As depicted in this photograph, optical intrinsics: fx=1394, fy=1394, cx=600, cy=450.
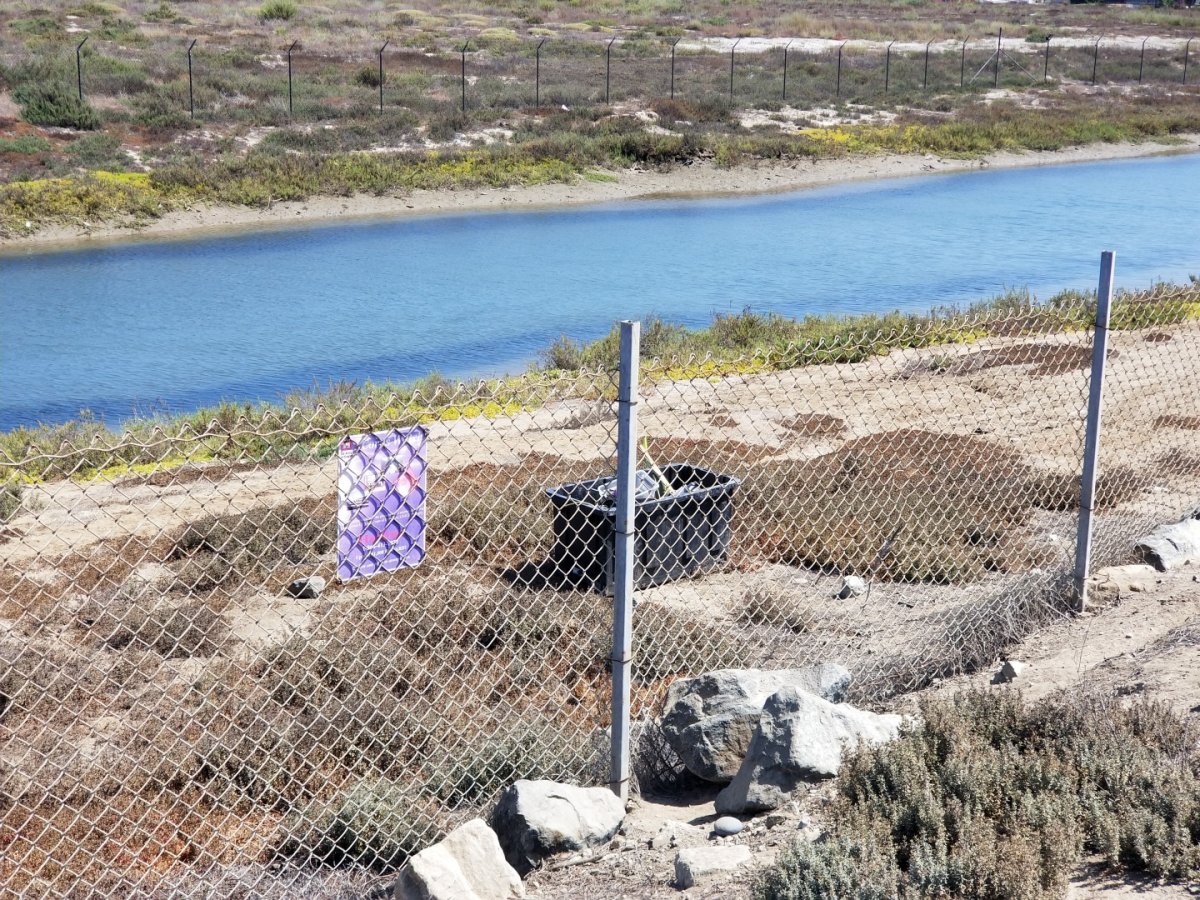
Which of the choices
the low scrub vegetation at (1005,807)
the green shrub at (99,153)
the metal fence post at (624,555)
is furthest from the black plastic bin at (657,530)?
the green shrub at (99,153)

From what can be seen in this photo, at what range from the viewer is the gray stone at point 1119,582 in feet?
27.0

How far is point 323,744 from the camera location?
657 cm

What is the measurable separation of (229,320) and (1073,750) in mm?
18709

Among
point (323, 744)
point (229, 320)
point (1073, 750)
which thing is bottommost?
point (229, 320)

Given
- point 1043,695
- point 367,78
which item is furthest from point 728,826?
point 367,78

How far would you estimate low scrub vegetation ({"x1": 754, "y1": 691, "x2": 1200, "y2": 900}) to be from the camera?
424cm

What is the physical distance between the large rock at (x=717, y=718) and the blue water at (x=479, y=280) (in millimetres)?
11943

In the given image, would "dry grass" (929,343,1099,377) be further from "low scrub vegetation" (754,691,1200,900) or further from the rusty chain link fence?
"low scrub vegetation" (754,691,1200,900)

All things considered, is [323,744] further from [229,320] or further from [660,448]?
[229,320]

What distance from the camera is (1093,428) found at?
7.62m

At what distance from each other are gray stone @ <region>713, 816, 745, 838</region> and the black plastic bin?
10.4ft

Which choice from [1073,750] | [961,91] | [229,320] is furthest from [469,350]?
[961,91]

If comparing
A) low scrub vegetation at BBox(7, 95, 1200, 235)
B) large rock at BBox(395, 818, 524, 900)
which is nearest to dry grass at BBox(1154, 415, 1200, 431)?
large rock at BBox(395, 818, 524, 900)

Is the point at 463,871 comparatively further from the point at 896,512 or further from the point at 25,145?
the point at 25,145
